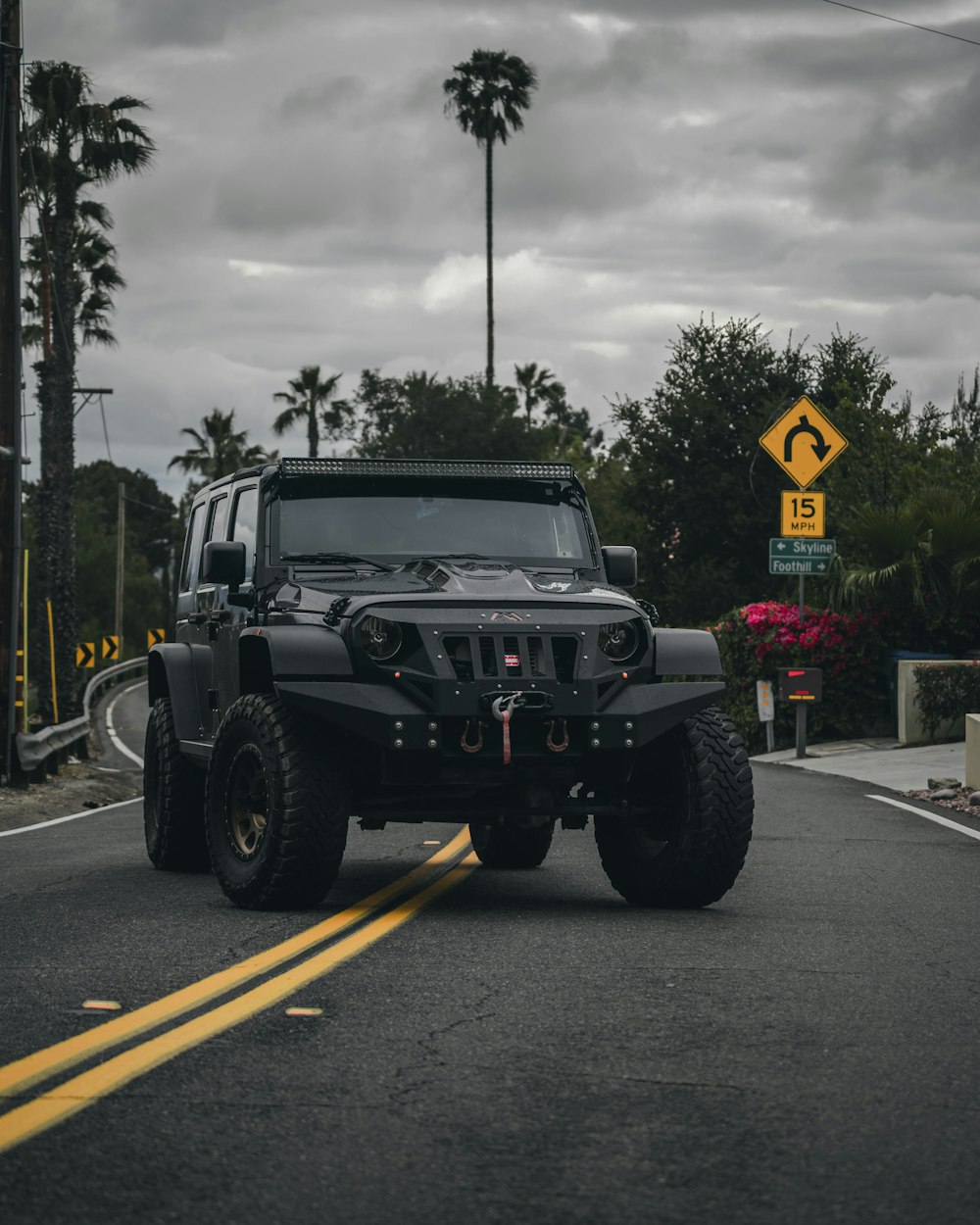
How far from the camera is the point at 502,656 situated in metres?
8.15

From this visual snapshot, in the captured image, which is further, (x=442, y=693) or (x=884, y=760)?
(x=884, y=760)

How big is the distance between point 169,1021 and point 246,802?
3.04 metres

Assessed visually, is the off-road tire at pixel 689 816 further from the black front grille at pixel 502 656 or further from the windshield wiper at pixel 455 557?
the windshield wiper at pixel 455 557

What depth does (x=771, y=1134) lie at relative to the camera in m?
4.42

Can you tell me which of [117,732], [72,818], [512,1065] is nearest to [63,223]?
[117,732]

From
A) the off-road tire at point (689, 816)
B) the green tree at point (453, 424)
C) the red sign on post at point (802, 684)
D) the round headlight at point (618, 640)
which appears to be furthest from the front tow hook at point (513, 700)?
the green tree at point (453, 424)

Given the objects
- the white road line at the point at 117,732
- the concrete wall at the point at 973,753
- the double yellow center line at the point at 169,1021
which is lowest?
the white road line at the point at 117,732

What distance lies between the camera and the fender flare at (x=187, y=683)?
10492 millimetres

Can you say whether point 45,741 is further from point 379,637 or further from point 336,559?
point 379,637

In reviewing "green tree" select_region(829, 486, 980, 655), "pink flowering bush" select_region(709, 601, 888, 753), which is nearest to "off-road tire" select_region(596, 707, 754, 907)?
"pink flowering bush" select_region(709, 601, 888, 753)

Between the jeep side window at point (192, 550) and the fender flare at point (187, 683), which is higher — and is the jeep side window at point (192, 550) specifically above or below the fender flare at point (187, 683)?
above

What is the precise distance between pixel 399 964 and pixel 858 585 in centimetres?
2322

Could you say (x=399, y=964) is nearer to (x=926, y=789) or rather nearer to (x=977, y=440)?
(x=926, y=789)

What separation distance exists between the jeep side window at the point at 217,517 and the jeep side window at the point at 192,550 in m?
0.21
